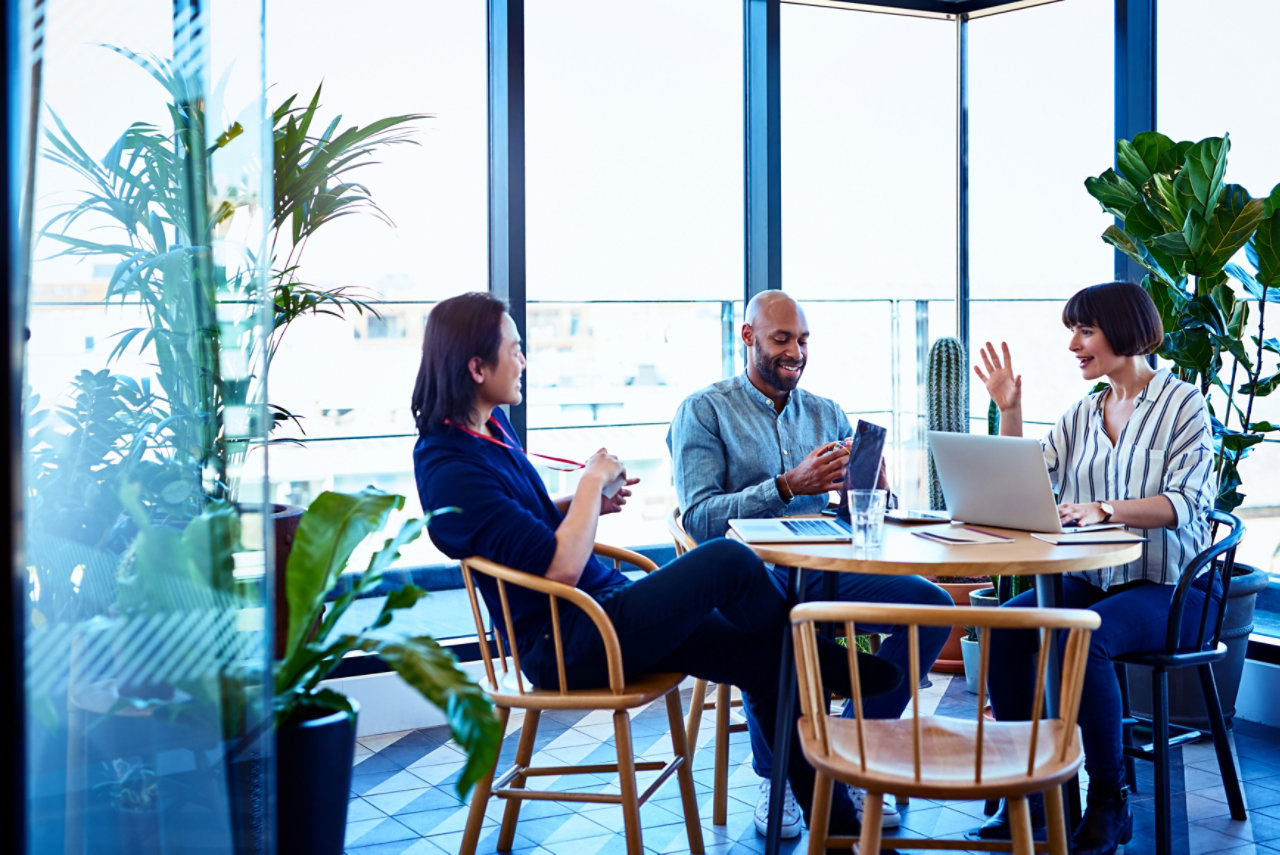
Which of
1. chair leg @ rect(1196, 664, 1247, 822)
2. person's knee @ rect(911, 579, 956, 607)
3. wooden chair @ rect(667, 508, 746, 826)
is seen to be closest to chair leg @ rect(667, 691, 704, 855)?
wooden chair @ rect(667, 508, 746, 826)

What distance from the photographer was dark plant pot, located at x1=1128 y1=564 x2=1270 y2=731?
3432 millimetres

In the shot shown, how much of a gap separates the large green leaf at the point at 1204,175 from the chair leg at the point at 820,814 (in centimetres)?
221

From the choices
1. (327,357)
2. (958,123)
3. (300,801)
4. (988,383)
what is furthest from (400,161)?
(300,801)

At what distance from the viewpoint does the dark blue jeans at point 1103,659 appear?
105 inches

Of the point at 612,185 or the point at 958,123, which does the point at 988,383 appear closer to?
the point at 958,123

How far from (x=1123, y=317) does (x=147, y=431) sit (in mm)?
2275

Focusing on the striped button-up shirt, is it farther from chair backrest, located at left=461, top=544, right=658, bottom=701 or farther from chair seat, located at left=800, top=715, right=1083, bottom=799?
chair backrest, located at left=461, top=544, right=658, bottom=701

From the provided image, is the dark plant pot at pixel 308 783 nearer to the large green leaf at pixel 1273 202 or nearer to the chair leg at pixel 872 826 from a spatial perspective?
the chair leg at pixel 872 826

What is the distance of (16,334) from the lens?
101 centimetres

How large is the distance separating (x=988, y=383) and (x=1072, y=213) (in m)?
2.12

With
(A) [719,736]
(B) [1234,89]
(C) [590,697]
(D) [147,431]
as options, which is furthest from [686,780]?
(B) [1234,89]

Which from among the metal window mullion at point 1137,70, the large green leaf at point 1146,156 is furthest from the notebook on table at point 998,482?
the metal window mullion at point 1137,70

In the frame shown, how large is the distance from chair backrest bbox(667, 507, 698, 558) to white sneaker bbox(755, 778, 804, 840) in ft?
1.88

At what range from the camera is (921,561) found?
7.55ft
